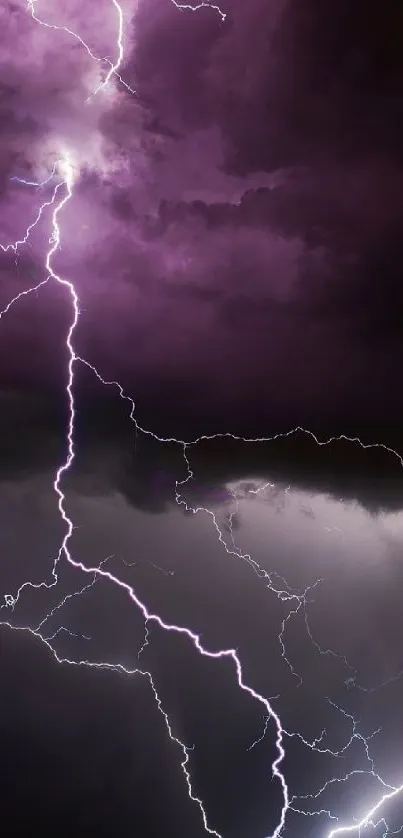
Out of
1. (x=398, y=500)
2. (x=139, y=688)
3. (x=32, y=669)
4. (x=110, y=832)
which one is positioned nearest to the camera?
(x=398, y=500)

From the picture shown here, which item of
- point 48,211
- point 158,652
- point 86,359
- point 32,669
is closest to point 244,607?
point 158,652

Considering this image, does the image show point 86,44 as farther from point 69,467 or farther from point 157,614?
point 157,614

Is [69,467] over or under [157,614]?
over

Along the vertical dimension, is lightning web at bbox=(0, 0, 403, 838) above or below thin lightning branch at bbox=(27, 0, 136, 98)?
below

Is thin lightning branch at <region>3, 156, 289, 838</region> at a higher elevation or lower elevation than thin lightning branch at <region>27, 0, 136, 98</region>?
lower

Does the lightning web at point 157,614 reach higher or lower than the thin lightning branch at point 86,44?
lower

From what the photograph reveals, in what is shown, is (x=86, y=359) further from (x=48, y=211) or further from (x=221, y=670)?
(x=221, y=670)

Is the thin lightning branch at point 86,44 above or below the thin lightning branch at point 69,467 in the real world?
above

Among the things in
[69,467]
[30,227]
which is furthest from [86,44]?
[69,467]

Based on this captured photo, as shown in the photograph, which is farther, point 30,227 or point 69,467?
point 69,467

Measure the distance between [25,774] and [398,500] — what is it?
11.1 meters

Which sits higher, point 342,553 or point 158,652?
point 342,553

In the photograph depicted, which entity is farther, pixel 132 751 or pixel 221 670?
pixel 132 751

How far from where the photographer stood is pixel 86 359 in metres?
6.75
